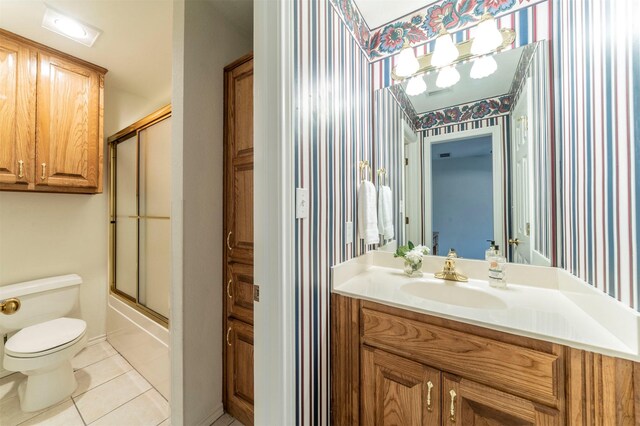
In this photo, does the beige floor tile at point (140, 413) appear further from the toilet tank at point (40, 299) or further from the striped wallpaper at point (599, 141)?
the striped wallpaper at point (599, 141)

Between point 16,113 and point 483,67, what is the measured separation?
289 centimetres

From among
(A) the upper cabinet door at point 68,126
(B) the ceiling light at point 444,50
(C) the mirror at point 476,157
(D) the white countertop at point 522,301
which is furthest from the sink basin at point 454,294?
(A) the upper cabinet door at point 68,126

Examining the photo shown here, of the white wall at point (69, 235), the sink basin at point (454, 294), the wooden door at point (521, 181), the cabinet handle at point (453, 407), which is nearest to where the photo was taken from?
the cabinet handle at point (453, 407)

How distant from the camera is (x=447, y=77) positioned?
140 centimetres

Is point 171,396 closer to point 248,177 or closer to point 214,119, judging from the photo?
point 248,177

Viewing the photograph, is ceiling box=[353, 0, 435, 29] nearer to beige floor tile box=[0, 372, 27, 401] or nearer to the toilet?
the toilet

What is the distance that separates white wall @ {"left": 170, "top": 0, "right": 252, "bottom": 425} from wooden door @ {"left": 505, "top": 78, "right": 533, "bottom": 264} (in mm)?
1638

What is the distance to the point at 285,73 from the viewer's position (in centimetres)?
86

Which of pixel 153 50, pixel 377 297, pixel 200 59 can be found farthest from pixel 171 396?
pixel 153 50

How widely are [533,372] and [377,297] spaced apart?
1.71 ft

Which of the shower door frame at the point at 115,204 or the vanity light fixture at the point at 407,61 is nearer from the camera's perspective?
the vanity light fixture at the point at 407,61

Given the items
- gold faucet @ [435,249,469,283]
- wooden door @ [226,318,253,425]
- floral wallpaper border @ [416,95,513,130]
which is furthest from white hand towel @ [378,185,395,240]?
wooden door @ [226,318,253,425]

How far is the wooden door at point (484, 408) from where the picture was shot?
738mm

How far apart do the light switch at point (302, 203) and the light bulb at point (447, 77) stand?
113 cm
